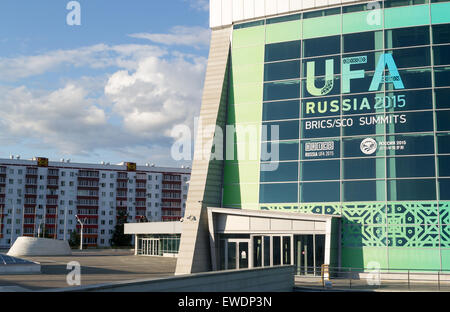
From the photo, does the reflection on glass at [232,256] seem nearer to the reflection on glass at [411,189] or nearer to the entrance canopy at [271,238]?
the entrance canopy at [271,238]

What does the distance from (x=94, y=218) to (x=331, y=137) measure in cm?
10606

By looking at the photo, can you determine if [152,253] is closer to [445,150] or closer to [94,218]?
[445,150]

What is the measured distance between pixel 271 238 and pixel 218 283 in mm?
15762

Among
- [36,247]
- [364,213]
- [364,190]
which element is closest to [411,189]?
[364,190]

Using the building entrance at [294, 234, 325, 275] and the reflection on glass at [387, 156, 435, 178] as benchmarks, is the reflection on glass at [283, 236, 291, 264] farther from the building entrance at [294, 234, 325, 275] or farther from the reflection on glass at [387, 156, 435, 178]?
the reflection on glass at [387, 156, 435, 178]

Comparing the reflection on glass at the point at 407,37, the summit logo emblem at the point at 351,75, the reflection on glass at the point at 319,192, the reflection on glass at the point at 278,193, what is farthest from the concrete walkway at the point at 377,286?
the reflection on glass at the point at 407,37

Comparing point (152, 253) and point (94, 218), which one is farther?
point (94, 218)

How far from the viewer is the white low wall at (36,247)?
219 ft

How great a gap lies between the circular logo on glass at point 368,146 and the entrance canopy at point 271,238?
15.8ft

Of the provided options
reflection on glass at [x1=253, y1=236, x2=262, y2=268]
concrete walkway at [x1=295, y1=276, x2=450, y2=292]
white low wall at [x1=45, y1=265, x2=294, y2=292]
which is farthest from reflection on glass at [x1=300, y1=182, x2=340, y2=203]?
white low wall at [x1=45, y1=265, x2=294, y2=292]

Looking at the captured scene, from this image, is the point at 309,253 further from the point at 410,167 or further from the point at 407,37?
the point at 407,37

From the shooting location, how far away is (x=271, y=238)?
3441 cm
